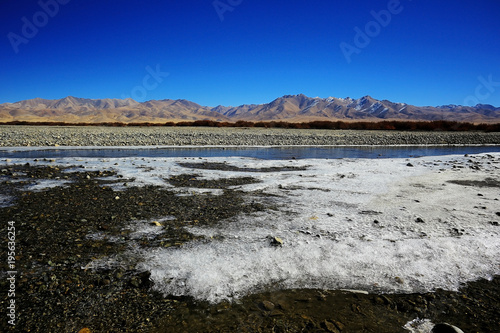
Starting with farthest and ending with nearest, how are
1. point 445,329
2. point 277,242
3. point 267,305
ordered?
point 277,242 → point 267,305 → point 445,329

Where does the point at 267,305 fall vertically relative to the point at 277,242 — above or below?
below

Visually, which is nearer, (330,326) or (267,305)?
(330,326)

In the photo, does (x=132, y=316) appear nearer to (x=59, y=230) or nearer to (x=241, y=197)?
(x=59, y=230)

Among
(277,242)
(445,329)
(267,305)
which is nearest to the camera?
(445,329)

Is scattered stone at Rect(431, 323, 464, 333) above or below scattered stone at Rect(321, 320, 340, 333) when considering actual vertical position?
above

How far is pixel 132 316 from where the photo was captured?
2.50m

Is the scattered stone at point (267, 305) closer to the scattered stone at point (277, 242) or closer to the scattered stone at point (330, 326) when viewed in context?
the scattered stone at point (330, 326)

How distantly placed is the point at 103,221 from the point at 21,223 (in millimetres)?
1148

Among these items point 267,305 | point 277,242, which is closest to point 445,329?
point 267,305

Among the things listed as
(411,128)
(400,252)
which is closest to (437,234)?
(400,252)

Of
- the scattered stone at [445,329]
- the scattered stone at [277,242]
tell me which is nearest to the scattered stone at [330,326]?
the scattered stone at [445,329]

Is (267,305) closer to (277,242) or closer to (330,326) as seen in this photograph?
(330,326)

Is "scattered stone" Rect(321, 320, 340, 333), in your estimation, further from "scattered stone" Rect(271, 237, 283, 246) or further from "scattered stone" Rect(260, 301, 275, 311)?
"scattered stone" Rect(271, 237, 283, 246)

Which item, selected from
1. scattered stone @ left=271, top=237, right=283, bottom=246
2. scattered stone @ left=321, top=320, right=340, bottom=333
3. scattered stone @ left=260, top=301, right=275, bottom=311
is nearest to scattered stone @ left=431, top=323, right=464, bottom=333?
scattered stone @ left=321, top=320, right=340, bottom=333
